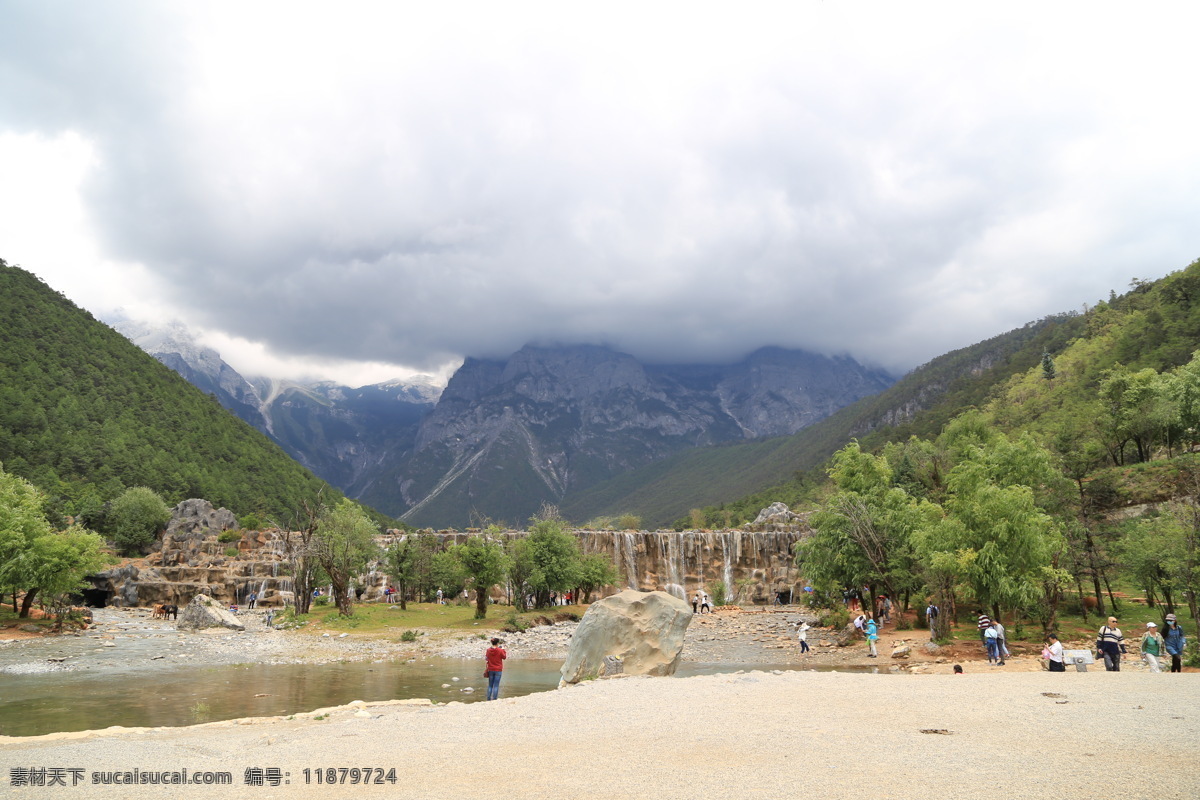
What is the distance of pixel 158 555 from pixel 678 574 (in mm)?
66200

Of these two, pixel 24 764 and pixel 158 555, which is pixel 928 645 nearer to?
pixel 24 764

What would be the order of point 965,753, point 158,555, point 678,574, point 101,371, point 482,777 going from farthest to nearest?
point 101,371, point 678,574, point 158,555, point 965,753, point 482,777

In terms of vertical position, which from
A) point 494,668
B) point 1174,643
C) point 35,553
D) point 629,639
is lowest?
point 1174,643

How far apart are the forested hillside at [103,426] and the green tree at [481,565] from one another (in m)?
62.7

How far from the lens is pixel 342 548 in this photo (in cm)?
4669

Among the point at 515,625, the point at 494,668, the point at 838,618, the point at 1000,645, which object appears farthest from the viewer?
the point at 515,625

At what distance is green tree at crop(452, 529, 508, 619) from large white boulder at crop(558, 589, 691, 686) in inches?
942

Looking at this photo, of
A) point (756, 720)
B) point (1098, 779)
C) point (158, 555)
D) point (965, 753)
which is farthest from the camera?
point (158, 555)

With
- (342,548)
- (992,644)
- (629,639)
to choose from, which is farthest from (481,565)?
(992,644)

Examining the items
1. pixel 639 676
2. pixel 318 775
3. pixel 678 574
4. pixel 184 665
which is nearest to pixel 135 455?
pixel 678 574

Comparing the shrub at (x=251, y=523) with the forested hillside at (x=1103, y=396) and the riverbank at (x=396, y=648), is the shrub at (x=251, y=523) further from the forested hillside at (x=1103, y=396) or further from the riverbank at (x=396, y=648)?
the forested hillside at (x=1103, y=396)

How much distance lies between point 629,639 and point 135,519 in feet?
301

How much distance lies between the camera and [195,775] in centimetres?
947

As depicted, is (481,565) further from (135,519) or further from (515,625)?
(135,519)
